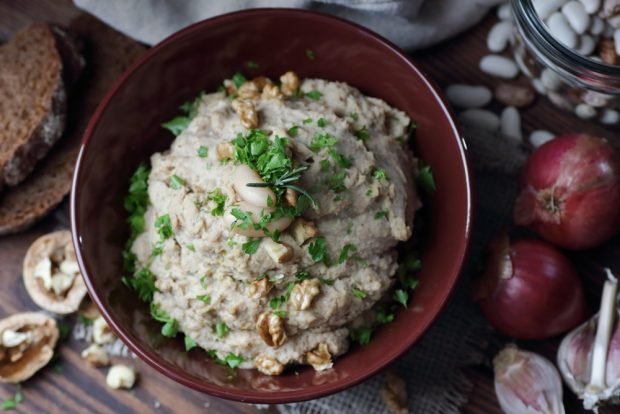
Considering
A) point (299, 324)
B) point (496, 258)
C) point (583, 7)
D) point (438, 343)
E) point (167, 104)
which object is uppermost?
point (583, 7)

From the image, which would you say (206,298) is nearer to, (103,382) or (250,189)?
(250,189)

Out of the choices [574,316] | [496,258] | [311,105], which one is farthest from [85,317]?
[574,316]

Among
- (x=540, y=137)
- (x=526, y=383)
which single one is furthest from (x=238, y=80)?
(x=526, y=383)

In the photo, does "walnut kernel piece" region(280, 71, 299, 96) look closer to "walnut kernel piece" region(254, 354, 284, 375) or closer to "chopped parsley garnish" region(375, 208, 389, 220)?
"chopped parsley garnish" region(375, 208, 389, 220)

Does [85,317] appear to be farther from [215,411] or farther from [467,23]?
[467,23]

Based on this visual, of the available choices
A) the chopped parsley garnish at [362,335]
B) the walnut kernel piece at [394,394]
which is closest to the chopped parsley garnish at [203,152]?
the chopped parsley garnish at [362,335]

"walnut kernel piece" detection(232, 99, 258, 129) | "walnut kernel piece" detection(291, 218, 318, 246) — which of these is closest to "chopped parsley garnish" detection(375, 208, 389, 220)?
"walnut kernel piece" detection(291, 218, 318, 246)
